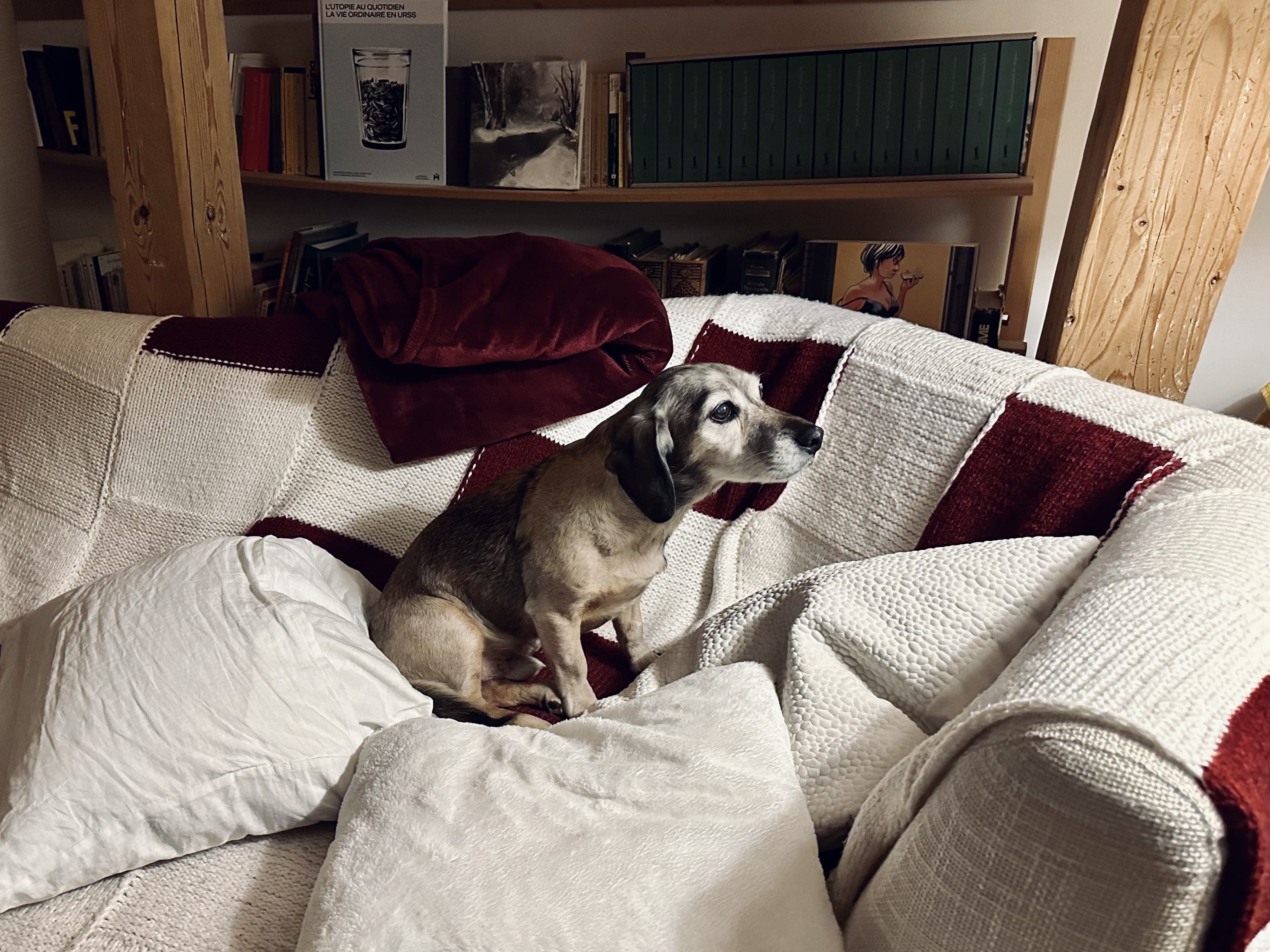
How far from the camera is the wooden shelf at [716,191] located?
5.93 feet

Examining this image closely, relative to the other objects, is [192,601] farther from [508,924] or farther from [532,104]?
[532,104]

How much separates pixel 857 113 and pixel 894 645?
1.28 meters

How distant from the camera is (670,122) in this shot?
6.45ft

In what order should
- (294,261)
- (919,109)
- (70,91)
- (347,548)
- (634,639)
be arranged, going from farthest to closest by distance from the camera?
1. (70,91)
2. (294,261)
3. (919,109)
4. (347,548)
5. (634,639)

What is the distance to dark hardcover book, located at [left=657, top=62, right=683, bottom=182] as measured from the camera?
1932 mm

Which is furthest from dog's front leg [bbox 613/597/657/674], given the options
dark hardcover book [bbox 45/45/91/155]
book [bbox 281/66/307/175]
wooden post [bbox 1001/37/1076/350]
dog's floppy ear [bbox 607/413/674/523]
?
dark hardcover book [bbox 45/45/91/155]

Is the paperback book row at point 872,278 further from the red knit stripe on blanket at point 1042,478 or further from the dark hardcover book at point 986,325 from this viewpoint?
the red knit stripe on blanket at point 1042,478

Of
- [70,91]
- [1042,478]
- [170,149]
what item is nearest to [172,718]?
[1042,478]

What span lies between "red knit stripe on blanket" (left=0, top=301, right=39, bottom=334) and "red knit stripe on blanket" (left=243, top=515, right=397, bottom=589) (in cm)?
66

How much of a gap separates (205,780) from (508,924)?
437 mm

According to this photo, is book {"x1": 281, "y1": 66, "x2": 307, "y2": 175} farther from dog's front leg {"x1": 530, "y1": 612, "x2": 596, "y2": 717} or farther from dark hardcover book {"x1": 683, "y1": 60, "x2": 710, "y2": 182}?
dog's front leg {"x1": 530, "y1": 612, "x2": 596, "y2": 717}

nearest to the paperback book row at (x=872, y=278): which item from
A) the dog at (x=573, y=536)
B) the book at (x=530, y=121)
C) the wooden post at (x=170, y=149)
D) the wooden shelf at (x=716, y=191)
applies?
the wooden shelf at (x=716, y=191)

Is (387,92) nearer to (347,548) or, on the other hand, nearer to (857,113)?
(857,113)

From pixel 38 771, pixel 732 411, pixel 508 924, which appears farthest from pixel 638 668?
pixel 38 771
